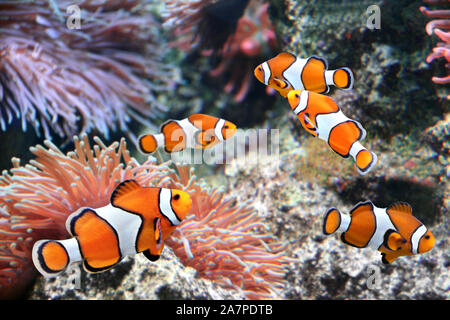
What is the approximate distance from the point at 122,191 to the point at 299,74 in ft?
2.45

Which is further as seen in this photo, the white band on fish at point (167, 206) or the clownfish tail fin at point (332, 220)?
the clownfish tail fin at point (332, 220)

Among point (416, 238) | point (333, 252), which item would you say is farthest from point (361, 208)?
point (333, 252)

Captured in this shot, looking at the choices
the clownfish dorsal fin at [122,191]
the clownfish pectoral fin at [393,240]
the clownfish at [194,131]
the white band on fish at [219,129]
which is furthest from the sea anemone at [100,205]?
the clownfish pectoral fin at [393,240]

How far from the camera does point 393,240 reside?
4.17 ft

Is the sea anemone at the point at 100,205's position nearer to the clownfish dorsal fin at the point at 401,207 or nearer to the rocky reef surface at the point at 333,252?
the rocky reef surface at the point at 333,252

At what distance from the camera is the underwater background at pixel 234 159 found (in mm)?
1703

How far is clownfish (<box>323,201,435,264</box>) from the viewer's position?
1271mm

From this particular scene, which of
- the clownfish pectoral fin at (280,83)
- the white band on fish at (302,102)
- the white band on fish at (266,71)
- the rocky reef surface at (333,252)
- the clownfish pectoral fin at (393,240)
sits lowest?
the rocky reef surface at (333,252)

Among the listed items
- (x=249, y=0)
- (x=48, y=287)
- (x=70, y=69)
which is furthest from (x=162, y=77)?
(x=48, y=287)

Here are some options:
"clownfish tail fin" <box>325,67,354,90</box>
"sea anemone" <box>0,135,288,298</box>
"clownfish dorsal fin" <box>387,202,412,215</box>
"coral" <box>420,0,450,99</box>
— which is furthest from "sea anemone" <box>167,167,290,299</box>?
"coral" <box>420,0,450,99</box>

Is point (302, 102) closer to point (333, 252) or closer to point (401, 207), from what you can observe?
point (401, 207)

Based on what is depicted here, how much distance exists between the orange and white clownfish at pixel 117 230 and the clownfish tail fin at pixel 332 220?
50 centimetres

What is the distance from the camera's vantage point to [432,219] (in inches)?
78.3

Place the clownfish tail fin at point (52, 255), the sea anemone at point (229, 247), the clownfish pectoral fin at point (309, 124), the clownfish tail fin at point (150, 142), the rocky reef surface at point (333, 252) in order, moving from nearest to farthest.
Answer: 1. the clownfish tail fin at point (52, 255)
2. the clownfish pectoral fin at point (309, 124)
3. the clownfish tail fin at point (150, 142)
4. the sea anemone at point (229, 247)
5. the rocky reef surface at point (333, 252)
